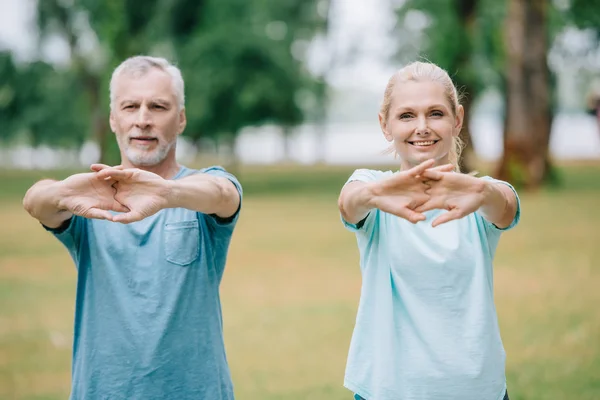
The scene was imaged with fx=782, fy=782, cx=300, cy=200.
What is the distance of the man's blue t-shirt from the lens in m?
2.93

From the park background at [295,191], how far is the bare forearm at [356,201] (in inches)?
17.9

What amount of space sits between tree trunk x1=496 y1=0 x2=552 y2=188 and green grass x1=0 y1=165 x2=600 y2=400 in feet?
15.8

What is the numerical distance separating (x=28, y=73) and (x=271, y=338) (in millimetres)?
38178

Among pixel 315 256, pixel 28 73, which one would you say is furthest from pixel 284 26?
pixel 315 256

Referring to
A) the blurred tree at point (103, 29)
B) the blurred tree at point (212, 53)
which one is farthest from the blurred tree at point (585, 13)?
the blurred tree at point (103, 29)

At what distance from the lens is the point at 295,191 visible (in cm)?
2689

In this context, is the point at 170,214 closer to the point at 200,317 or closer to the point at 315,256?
the point at 200,317

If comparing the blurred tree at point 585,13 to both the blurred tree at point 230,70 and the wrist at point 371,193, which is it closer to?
the blurred tree at point 230,70

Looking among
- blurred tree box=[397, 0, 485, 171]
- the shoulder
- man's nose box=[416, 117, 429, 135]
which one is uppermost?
blurred tree box=[397, 0, 485, 171]

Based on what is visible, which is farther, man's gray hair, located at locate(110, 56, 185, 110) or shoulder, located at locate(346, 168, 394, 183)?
man's gray hair, located at locate(110, 56, 185, 110)

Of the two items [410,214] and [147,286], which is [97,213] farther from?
[410,214]

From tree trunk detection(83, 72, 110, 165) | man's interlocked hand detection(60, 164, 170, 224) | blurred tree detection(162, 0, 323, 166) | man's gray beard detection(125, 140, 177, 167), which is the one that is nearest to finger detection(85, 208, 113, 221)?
man's interlocked hand detection(60, 164, 170, 224)

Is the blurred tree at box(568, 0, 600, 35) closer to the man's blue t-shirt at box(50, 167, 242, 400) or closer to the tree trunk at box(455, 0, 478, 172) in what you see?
the tree trunk at box(455, 0, 478, 172)

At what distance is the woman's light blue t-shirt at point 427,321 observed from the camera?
2664mm
